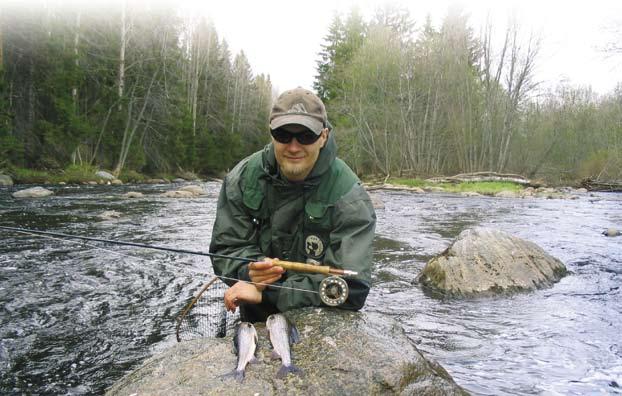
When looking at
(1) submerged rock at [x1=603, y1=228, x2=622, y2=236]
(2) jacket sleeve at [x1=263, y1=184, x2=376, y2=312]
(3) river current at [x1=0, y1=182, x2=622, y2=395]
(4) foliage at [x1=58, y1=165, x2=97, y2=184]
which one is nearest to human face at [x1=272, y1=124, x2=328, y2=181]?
(2) jacket sleeve at [x1=263, y1=184, x2=376, y2=312]

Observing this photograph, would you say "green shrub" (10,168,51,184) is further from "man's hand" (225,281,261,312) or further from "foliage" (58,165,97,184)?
"man's hand" (225,281,261,312)

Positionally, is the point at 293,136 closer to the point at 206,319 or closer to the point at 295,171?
the point at 295,171

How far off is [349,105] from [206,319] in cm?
3153

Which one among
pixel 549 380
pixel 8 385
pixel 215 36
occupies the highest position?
pixel 215 36

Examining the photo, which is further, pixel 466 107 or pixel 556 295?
pixel 466 107

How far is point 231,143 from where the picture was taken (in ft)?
144

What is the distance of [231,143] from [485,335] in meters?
40.9

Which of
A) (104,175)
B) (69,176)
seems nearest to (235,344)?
(69,176)

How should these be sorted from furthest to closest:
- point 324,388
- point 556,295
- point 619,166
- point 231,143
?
1. point 231,143
2. point 619,166
3. point 556,295
4. point 324,388

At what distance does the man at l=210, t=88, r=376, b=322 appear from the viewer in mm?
3205

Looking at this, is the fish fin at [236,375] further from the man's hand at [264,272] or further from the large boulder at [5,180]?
the large boulder at [5,180]

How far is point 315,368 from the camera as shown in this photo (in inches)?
103

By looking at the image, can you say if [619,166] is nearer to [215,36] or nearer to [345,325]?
[345,325]

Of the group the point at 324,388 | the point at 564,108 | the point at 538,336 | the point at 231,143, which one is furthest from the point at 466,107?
the point at 324,388
